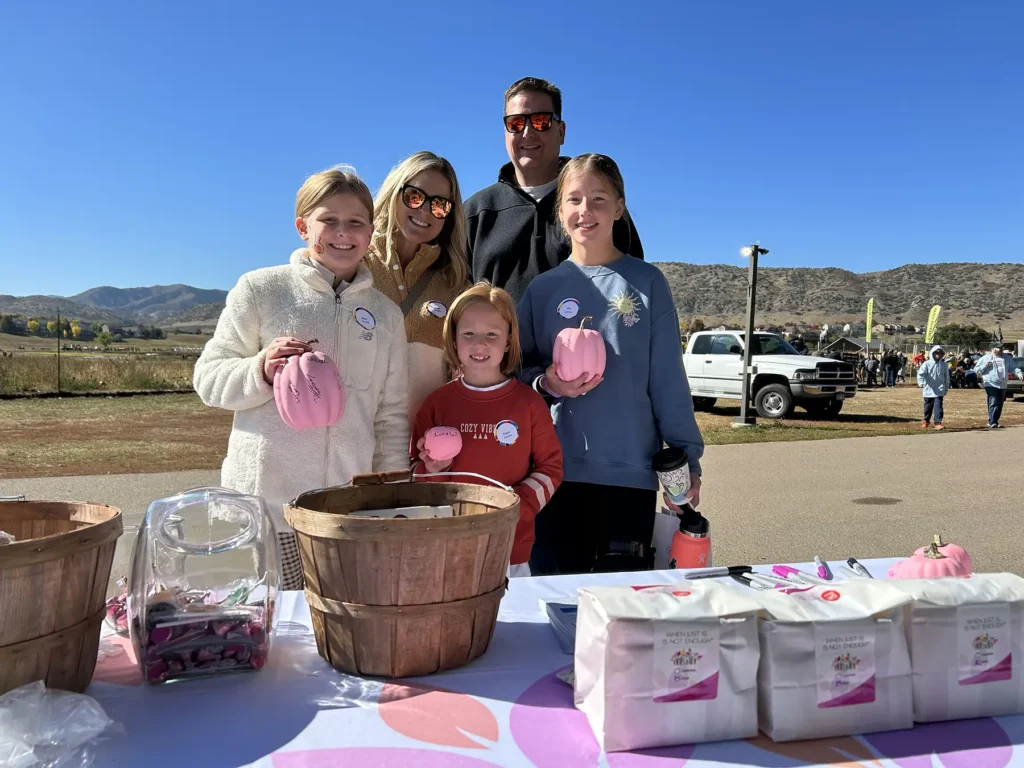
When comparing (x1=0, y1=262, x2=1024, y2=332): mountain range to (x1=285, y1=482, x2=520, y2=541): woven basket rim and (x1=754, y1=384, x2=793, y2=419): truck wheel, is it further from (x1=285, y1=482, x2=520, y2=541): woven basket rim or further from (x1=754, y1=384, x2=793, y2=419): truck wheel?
(x1=285, y1=482, x2=520, y2=541): woven basket rim

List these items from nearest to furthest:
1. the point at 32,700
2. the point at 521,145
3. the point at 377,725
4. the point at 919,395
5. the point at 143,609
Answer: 1. the point at 32,700
2. the point at 377,725
3. the point at 143,609
4. the point at 521,145
5. the point at 919,395

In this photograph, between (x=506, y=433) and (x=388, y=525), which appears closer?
(x=388, y=525)

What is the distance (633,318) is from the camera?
105 inches

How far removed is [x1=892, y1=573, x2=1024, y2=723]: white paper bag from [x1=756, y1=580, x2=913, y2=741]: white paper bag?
1.5 inches

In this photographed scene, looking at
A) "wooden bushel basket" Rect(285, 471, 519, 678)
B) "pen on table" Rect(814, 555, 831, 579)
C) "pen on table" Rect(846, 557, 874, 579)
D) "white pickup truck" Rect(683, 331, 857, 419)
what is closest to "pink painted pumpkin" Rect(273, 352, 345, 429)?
"wooden bushel basket" Rect(285, 471, 519, 678)

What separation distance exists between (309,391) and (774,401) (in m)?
16.9

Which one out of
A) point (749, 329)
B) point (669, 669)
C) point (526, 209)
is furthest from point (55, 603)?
point (749, 329)

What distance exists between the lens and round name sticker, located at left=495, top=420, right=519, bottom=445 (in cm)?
250

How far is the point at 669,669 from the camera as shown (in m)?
1.25

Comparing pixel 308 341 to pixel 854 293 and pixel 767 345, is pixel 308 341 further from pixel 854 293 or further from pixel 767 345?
pixel 854 293

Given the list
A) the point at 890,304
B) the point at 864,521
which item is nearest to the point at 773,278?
the point at 890,304

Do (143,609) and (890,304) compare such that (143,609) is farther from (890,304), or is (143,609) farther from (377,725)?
(890,304)

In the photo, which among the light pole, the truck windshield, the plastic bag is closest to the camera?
the plastic bag

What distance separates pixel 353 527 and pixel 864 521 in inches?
288
